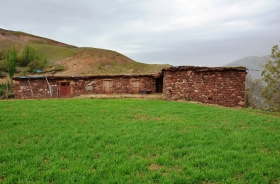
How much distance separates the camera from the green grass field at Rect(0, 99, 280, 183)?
3.89m

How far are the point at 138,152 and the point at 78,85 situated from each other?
1918 cm

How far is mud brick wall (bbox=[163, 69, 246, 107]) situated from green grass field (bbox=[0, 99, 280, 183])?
338 inches

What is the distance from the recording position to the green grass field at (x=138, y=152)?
3887 millimetres

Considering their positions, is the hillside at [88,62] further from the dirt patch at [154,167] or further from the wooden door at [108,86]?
the dirt patch at [154,167]

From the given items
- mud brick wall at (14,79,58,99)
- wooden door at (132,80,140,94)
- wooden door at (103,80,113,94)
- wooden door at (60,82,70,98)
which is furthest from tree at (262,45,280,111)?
mud brick wall at (14,79,58,99)

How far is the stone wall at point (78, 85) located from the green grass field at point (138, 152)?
14617 millimetres

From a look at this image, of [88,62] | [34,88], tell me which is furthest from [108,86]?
[88,62]

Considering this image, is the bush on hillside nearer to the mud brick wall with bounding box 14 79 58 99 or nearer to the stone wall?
the mud brick wall with bounding box 14 79 58 99

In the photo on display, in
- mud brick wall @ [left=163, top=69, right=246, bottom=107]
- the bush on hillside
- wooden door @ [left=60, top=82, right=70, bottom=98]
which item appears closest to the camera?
mud brick wall @ [left=163, top=69, right=246, bottom=107]

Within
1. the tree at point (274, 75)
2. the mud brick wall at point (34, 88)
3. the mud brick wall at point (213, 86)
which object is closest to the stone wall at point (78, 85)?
the mud brick wall at point (34, 88)

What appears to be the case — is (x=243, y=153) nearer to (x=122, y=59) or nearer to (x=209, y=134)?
(x=209, y=134)

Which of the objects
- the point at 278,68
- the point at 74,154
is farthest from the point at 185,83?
the point at 74,154

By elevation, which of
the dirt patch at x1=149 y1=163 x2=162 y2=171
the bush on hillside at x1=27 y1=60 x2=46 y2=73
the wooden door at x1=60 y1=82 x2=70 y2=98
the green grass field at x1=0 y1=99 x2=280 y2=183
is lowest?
the dirt patch at x1=149 y1=163 x2=162 y2=171

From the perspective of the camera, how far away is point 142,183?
3652mm
